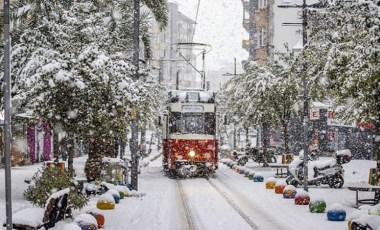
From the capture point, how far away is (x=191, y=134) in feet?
93.2

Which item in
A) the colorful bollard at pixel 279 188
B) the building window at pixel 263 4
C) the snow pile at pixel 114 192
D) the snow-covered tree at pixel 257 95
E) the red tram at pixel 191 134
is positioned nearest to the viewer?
the snow pile at pixel 114 192

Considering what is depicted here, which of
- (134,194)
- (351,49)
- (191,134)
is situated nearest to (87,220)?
(351,49)

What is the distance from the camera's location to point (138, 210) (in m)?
16.7

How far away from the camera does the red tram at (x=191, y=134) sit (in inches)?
1112

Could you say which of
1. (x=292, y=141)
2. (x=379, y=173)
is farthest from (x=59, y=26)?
(x=292, y=141)

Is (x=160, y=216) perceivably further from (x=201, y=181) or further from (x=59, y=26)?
(x=201, y=181)

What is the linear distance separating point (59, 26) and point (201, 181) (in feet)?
37.2

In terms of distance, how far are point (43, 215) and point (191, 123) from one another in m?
17.1

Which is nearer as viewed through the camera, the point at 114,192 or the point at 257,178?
the point at 114,192

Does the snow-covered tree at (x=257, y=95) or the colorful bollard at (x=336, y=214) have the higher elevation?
the snow-covered tree at (x=257, y=95)

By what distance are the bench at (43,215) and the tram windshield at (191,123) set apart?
52.2 feet

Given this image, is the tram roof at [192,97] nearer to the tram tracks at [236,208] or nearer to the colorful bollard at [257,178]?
the colorful bollard at [257,178]

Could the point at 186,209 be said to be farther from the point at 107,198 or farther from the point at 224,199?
the point at 224,199

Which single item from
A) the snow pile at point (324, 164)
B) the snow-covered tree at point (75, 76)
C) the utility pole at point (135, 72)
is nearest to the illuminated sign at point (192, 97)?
the snow pile at point (324, 164)
